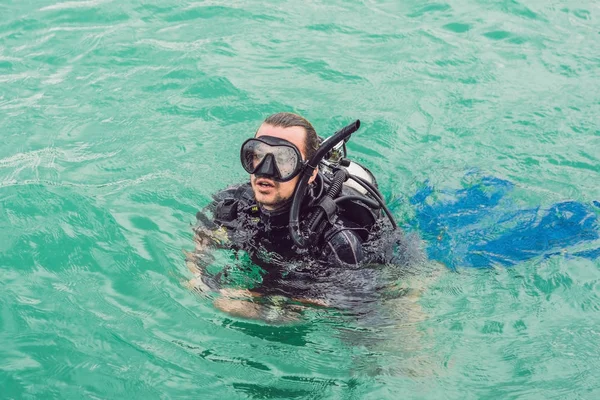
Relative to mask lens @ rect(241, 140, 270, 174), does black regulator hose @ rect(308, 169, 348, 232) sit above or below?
below

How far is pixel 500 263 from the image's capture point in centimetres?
501

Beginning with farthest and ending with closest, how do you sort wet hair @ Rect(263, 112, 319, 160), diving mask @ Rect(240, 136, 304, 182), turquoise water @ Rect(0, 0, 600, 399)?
wet hair @ Rect(263, 112, 319, 160) < diving mask @ Rect(240, 136, 304, 182) < turquoise water @ Rect(0, 0, 600, 399)

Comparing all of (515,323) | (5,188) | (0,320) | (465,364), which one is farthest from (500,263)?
(5,188)

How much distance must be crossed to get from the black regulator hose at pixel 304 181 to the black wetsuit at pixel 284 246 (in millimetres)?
169

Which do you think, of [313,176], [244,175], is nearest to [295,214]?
[313,176]

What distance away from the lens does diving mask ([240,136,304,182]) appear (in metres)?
4.16

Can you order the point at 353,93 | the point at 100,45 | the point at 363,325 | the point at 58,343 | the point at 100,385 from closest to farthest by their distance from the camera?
the point at 100,385
the point at 58,343
the point at 363,325
the point at 353,93
the point at 100,45

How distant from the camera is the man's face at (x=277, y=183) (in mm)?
4246

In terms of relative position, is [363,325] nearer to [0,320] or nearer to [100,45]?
[0,320]

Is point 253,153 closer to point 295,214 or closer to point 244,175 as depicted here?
point 295,214

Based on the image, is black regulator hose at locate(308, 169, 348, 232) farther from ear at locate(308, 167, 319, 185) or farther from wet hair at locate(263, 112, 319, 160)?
wet hair at locate(263, 112, 319, 160)

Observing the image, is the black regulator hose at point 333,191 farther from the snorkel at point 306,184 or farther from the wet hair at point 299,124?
the wet hair at point 299,124

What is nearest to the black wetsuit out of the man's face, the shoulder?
the shoulder

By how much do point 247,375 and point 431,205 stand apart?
7.77ft
